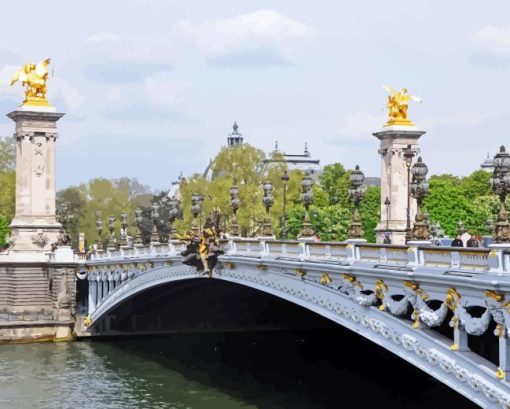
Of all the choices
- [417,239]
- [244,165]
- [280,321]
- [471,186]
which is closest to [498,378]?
[417,239]

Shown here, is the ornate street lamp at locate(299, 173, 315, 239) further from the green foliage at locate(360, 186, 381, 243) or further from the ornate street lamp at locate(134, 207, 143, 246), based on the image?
the green foliage at locate(360, 186, 381, 243)

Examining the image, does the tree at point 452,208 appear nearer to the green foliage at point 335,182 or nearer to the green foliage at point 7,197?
the green foliage at point 335,182

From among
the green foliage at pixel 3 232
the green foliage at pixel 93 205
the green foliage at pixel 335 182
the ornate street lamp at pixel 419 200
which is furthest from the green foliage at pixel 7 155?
the ornate street lamp at pixel 419 200

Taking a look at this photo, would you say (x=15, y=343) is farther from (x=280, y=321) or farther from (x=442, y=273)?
(x=442, y=273)

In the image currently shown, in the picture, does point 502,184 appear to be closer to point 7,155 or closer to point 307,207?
point 307,207

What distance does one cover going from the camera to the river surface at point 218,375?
→ 3909 cm

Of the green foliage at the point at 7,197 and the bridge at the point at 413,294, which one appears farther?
the green foliage at the point at 7,197

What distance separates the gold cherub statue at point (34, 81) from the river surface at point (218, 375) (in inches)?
667

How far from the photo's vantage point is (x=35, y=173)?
225 ft

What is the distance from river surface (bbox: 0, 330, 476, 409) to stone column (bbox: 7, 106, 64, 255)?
11.0 metres

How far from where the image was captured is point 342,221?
255ft

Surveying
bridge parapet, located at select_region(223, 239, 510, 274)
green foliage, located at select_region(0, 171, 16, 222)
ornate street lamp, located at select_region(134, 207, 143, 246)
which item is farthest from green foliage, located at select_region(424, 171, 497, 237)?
bridge parapet, located at select_region(223, 239, 510, 274)

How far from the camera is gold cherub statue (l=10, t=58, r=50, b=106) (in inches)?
2709

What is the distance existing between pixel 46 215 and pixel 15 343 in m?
12.6
